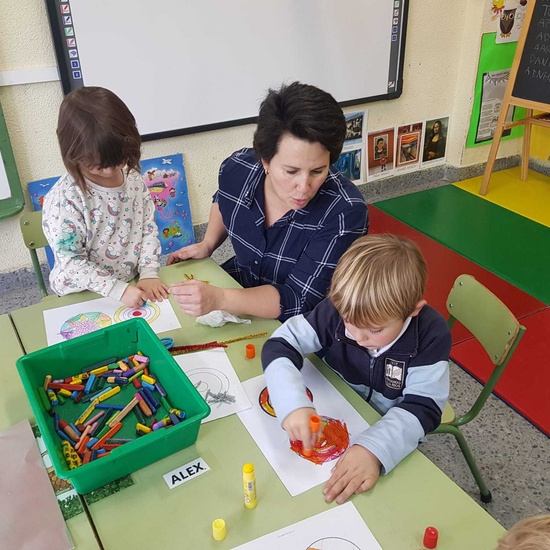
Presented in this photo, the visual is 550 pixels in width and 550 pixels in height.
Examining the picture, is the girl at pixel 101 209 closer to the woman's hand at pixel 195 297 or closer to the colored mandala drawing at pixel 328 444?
the woman's hand at pixel 195 297

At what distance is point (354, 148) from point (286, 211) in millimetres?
1895

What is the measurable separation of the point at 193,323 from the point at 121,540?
0.54 meters

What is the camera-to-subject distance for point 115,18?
220cm

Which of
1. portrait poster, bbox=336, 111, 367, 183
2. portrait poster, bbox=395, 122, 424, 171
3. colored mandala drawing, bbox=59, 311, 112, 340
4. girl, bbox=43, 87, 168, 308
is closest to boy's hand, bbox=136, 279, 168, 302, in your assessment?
girl, bbox=43, 87, 168, 308

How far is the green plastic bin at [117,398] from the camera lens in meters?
0.77

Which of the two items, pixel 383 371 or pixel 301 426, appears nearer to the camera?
pixel 301 426

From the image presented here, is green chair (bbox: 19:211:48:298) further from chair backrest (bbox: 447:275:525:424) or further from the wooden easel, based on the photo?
the wooden easel

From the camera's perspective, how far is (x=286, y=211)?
1355 mm

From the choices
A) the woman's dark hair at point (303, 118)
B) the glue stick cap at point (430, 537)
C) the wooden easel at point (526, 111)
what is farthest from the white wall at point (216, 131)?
the glue stick cap at point (430, 537)

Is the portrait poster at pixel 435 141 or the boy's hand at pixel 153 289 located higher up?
the boy's hand at pixel 153 289

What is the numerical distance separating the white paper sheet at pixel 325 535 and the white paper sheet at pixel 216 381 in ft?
0.81

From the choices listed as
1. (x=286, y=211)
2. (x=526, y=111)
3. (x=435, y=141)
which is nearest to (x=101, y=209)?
(x=286, y=211)

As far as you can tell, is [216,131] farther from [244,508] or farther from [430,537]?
[430,537]

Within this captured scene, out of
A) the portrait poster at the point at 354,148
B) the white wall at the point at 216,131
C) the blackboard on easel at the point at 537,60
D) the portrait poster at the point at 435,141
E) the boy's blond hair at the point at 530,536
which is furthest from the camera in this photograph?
the portrait poster at the point at 435,141
